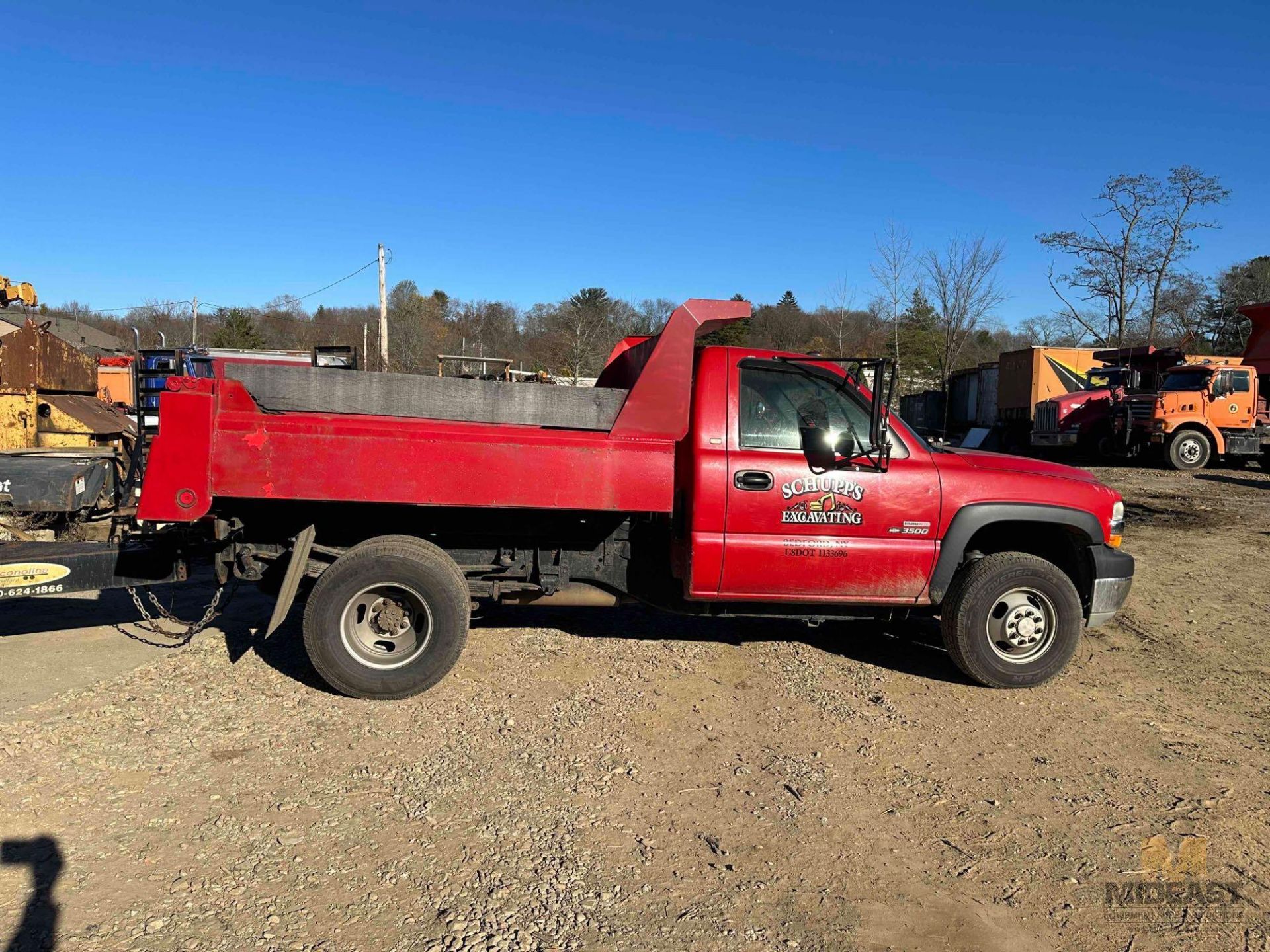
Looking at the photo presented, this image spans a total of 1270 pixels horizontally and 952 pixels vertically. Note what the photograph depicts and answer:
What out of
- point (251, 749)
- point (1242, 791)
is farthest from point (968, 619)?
point (251, 749)

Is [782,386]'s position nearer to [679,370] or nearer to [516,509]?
[679,370]

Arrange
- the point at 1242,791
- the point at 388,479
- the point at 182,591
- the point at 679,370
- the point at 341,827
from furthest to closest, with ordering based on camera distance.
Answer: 1. the point at 182,591
2. the point at 679,370
3. the point at 388,479
4. the point at 1242,791
5. the point at 341,827

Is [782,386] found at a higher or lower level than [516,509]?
higher

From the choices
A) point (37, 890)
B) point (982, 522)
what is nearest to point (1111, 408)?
point (982, 522)

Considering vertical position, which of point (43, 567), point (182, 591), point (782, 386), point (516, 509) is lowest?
point (182, 591)

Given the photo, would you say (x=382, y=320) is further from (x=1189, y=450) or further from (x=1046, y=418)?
(x=1189, y=450)

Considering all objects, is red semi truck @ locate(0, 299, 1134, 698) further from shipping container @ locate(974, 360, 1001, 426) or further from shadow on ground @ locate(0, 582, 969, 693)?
shipping container @ locate(974, 360, 1001, 426)

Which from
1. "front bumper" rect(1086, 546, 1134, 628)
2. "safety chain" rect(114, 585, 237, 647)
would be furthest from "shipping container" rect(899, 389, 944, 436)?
"safety chain" rect(114, 585, 237, 647)

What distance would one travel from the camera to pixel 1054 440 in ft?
66.1

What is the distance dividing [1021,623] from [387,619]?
12.7ft

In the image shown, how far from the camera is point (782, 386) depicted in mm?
4902

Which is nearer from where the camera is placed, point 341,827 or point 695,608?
point 341,827

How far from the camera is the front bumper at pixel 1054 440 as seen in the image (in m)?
19.7

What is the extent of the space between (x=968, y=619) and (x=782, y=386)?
1.82 m
